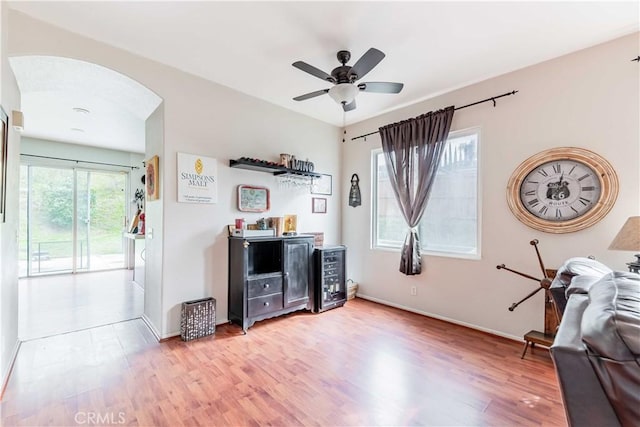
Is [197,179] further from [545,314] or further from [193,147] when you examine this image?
[545,314]

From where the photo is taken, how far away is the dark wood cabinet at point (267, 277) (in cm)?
315

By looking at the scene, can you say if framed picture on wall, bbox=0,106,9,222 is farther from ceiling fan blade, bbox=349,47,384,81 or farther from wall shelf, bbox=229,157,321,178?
ceiling fan blade, bbox=349,47,384,81

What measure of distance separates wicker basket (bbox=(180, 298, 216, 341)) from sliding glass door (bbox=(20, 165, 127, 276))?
4.85 m

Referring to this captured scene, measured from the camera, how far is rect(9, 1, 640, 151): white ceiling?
2123 mm

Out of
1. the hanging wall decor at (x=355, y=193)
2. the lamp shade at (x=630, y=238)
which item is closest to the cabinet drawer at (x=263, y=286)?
the hanging wall decor at (x=355, y=193)

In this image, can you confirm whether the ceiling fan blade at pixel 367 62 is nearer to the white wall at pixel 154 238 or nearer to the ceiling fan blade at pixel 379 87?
the ceiling fan blade at pixel 379 87

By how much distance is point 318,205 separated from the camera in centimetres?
446

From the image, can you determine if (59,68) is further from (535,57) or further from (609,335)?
(535,57)

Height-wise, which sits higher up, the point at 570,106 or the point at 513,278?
the point at 570,106

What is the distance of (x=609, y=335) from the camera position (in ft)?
2.35

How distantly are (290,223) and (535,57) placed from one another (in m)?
3.29

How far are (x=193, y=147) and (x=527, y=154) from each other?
3.54m

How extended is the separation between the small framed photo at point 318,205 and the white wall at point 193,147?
1.94ft

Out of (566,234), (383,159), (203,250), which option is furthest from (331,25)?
(566,234)
